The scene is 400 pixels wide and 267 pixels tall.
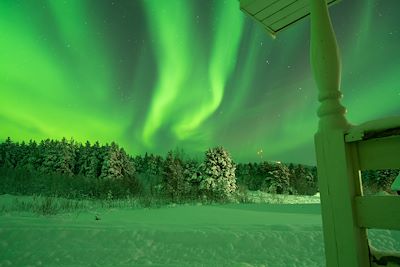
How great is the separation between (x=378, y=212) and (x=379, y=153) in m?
0.21

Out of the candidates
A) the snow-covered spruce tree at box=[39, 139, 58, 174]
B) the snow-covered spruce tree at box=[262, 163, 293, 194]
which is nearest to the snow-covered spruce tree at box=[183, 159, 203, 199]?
the snow-covered spruce tree at box=[262, 163, 293, 194]

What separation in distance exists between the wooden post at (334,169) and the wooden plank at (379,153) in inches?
1.3

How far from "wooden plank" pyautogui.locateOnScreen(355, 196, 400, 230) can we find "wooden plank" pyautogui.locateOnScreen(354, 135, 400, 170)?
0.12 m

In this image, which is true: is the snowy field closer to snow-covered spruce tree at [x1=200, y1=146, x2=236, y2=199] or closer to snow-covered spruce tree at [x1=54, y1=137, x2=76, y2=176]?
snow-covered spruce tree at [x1=200, y1=146, x2=236, y2=199]

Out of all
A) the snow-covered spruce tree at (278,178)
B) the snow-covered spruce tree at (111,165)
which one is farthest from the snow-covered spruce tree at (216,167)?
the snow-covered spruce tree at (111,165)

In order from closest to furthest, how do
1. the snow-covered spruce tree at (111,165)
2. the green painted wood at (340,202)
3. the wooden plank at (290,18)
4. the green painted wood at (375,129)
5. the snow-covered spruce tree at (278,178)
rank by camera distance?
the green painted wood at (375,129)
the green painted wood at (340,202)
the wooden plank at (290,18)
the snow-covered spruce tree at (278,178)
the snow-covered spruce tree at (111,165)

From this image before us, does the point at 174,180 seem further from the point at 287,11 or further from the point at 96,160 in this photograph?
the point at 96,160

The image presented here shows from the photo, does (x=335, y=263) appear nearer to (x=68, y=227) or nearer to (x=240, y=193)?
(x=68, y=227)

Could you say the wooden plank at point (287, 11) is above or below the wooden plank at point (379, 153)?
above

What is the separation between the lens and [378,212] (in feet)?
3.33

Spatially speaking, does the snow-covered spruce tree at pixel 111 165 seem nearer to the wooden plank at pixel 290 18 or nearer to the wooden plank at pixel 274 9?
the wooden plank at pixel 290 18

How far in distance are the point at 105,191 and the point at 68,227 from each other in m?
12.2

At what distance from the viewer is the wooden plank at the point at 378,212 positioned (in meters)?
0.96

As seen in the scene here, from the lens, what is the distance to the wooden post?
108cm
